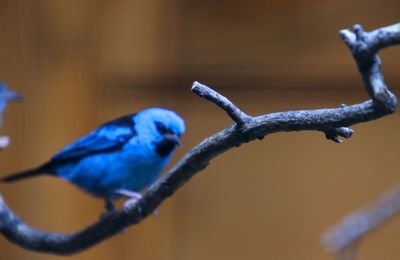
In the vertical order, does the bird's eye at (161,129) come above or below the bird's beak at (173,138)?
above

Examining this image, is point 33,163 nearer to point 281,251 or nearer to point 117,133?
point 117,133

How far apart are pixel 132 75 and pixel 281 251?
2.36ft

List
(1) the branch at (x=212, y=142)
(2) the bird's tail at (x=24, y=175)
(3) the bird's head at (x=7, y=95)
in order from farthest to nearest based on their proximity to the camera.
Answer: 1. (3) the bird's head at (x=7, y=95)
2. (2) the bird's tail at (x=24, y=175)
3. (1) the branch at (x=212, y=142)

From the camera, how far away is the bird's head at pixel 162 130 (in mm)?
1861

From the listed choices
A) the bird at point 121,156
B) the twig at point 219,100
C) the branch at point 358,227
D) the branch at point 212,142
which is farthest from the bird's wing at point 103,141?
the branch at point 358,227

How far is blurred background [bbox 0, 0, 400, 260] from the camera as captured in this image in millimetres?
2252

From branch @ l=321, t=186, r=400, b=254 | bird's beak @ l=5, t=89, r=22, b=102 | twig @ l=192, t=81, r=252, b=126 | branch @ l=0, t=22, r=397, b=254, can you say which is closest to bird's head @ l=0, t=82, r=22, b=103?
bird's beak @ l=5, t=89, r=22, b=102

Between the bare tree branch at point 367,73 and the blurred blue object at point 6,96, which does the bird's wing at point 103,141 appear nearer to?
the blurred blue object at point 6,96

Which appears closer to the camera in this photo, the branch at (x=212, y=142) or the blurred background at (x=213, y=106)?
the branch at (x=212, y=142)

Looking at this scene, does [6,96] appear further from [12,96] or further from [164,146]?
[164,146]

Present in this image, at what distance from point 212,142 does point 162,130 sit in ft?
2.86

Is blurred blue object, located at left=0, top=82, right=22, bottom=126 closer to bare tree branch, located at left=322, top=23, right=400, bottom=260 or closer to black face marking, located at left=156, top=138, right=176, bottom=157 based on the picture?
black face marking, located at left=156, top=138, right=176, bottom=157

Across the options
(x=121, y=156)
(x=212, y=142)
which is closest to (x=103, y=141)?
(x=121, y=156)

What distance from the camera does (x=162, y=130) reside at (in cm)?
188
